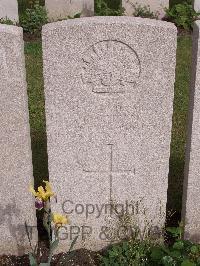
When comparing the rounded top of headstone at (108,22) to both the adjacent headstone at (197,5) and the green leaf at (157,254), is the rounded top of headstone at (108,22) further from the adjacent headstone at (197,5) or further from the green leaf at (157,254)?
the adjacent headstone at (197,5)

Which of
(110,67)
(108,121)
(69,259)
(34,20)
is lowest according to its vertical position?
(69,259)

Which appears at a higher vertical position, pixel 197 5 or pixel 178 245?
pixel 197 5

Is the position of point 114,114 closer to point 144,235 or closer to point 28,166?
point 28,166

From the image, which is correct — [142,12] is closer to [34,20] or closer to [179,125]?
[34,20]

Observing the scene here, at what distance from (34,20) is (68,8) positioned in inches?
22.3

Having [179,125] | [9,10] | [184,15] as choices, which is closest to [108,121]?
[179,125]

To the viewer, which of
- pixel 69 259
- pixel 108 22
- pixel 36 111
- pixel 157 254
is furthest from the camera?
pixel 36 111

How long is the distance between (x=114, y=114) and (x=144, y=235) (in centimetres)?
96

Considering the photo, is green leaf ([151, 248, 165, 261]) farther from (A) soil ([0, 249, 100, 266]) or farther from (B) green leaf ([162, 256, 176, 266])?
(A) soil ([0, 249, 100, 266])

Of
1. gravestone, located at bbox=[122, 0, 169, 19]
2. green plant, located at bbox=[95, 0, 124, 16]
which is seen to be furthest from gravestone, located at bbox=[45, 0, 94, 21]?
gravestone, located at bbox=[122, 0, 169, 19]

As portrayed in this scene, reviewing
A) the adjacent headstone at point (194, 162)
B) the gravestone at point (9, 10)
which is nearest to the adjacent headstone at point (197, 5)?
the gravestone at point (9, 10)

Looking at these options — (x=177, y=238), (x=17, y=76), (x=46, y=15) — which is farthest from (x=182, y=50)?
(x=17, y=76)

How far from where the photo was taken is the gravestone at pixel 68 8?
7891 mm

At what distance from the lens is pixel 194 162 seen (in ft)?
11.3
